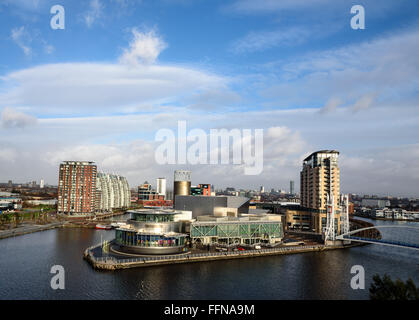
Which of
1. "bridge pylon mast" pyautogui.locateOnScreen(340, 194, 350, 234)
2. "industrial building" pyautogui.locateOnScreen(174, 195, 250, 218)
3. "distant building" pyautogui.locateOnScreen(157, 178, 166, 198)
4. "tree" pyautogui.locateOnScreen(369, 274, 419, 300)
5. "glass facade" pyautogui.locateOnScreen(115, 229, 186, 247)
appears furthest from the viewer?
"distant building" pyautogui.locateOnScreen(157, 178, 166, 198)

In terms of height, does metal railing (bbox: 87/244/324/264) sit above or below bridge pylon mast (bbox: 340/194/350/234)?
below

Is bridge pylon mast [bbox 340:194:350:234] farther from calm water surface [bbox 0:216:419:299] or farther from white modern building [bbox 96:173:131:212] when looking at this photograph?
white modern building [bbox 96:173:131:212]

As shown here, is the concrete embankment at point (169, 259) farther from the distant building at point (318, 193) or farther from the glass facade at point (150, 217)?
the distant building at point (318, 193)

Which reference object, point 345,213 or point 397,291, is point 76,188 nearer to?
point 345,213

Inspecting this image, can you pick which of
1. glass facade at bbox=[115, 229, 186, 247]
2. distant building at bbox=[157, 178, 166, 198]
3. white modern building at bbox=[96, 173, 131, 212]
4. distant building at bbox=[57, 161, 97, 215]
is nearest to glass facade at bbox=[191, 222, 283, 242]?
glass facade at bbox=[115, 229, 186, 247]

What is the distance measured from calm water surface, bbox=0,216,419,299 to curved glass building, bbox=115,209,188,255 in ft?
15.7

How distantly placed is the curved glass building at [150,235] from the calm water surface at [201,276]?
4773mm

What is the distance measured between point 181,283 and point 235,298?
6.74 metres

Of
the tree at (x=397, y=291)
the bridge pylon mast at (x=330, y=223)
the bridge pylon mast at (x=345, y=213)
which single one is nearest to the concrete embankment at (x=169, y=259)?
the bridge pylon mast at (x=330, y=223)

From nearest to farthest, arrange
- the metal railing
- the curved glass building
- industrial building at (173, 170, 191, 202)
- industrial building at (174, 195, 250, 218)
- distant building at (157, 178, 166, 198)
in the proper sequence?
the metal railing, the curved glass building, industrial building at (174, 195, 250, 218), industrial building at (173, 170, 191, 202), distant building at (157, 178, 166, 198)

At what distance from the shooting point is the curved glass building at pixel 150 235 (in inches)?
1690

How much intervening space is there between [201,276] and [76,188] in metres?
78.2

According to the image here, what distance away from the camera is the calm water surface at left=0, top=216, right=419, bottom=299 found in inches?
1150
